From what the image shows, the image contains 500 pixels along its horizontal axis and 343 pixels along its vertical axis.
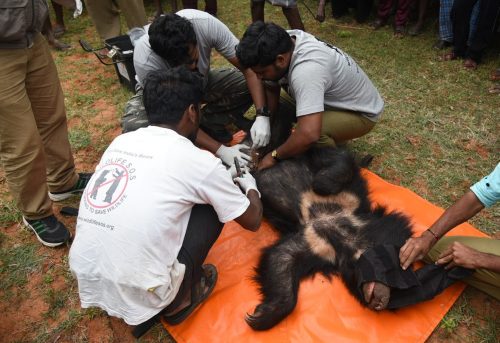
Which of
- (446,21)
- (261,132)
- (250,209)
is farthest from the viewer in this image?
(446,21)

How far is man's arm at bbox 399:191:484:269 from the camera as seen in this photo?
2121 millimetres

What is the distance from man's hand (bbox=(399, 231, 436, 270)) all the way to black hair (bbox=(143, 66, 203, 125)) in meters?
1.61

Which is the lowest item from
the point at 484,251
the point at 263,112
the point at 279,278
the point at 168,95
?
the point at 279,278

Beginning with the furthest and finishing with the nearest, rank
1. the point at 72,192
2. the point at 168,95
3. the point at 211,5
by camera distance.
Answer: the point at 211,5 → the point at 72,192 → the point at 168,95

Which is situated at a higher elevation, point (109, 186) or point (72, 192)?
point (109, 186)

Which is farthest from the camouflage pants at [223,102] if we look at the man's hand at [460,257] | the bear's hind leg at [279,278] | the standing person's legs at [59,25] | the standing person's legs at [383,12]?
the standing person's legs at [59,25]

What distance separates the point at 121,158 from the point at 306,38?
1.73 meters

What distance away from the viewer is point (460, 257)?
7.31 feet

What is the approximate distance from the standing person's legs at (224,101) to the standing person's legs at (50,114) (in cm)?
136

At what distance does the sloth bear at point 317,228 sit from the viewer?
2.40 m

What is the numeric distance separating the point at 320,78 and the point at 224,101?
1510mm

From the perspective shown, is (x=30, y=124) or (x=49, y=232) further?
(x=49, y=232)

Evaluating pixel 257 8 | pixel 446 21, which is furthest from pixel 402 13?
pixel 257 8

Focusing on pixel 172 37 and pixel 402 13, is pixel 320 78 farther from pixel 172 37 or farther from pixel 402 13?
pixel 402 13
